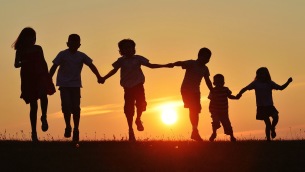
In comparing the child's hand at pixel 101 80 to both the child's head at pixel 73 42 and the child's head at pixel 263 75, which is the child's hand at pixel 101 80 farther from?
the child's head at pixel 263 75

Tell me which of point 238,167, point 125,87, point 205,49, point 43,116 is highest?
point 205,49

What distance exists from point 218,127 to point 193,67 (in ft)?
10.3

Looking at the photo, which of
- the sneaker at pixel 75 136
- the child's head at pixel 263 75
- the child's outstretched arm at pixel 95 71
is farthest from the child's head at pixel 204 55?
the sneaker at pixel 75 136

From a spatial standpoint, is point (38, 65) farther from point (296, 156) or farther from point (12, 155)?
point (296, 156)

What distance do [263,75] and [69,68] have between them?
24.5 feet

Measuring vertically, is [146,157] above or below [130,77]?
below

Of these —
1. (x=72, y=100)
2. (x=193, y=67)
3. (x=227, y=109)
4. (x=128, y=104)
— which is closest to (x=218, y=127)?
(x=227, y=109)

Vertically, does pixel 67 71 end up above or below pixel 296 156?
above

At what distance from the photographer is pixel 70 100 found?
55.1 ft

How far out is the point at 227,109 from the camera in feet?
69.4

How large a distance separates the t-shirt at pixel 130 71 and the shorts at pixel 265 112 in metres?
5.17

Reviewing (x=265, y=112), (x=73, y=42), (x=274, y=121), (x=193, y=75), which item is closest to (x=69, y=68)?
(x=73, y=42)

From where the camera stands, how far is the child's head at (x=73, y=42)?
16.9 m

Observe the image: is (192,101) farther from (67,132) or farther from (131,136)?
(67,132)
